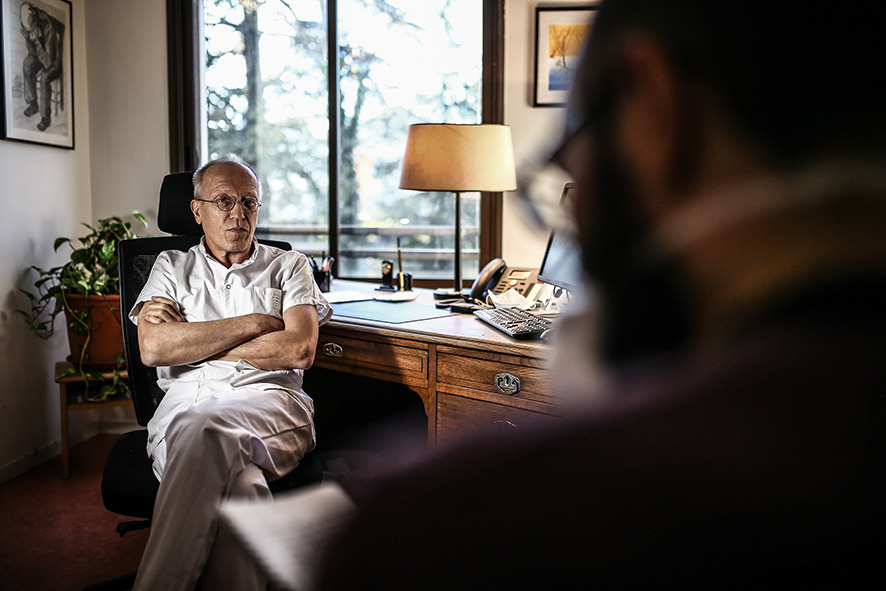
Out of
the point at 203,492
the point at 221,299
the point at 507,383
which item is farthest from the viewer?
the point at 221,299

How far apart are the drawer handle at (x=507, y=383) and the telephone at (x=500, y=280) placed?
2.02ft

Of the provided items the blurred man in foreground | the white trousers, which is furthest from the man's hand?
the blurred man in foreground

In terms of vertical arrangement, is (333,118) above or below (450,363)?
above

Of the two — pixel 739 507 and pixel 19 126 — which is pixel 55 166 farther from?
pixel 739 507

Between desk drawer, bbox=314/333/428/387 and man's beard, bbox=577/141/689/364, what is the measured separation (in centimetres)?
157

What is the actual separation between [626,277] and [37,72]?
10.7 feet

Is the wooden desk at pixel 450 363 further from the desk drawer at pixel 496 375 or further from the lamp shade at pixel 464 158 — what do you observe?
the lamp shade at pixel 464 158

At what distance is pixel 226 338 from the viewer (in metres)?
1.77

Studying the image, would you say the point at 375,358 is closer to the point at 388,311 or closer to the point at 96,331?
the point at 388,311

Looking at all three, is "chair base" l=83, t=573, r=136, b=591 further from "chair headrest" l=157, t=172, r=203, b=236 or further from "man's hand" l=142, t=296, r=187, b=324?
"chair headrest" l=157, t=172, r=203, b=236

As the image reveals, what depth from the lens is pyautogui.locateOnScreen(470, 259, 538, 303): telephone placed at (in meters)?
2.30

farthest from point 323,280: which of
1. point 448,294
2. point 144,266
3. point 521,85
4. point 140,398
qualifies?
point 521,85

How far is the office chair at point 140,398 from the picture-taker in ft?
5.12

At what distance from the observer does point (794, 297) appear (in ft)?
1.00
